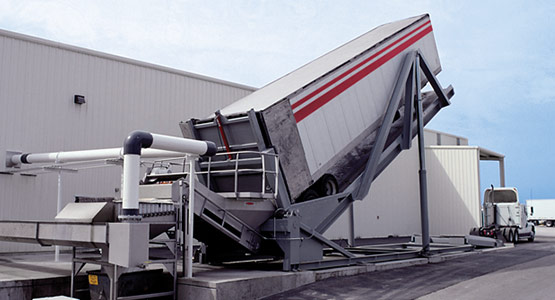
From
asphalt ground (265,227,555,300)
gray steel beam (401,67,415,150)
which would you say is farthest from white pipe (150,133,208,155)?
gray steel beam (401,67,415,150)

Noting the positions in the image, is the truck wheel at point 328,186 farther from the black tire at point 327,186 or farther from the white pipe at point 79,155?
the white pipe at point 79,155

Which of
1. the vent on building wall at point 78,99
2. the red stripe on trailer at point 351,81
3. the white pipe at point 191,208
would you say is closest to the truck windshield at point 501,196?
the red stripe on trailer at point 351,81

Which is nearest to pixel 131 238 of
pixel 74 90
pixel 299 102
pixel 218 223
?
pixel 218 223

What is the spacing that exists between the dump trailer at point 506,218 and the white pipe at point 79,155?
19107mm

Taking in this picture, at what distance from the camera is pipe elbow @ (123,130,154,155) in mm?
7688

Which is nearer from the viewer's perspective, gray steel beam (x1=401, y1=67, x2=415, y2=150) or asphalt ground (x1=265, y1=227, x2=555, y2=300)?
asphalt ground (x1=265, y1=227, x2=555, y2=300)

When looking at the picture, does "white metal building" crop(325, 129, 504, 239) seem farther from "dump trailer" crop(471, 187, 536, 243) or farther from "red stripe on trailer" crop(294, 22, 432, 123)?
"red stripe on trailer" crop(294, 22, 432, 123)

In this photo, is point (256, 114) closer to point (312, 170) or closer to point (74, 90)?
point (312, 170)

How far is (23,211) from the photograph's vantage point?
47.8 feet

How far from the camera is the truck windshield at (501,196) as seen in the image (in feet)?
86.4

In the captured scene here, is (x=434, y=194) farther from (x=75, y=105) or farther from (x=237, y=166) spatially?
(x=237, y=166)

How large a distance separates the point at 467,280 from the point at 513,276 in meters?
1.44

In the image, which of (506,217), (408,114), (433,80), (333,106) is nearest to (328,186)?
(333,106)

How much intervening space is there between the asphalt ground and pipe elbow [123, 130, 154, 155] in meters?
3.68
